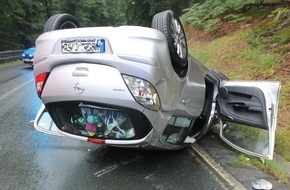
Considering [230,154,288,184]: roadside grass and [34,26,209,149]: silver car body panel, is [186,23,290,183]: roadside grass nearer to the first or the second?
[230,154,288,184]: roadside grass

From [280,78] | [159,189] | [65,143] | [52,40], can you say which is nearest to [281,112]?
[280,78]

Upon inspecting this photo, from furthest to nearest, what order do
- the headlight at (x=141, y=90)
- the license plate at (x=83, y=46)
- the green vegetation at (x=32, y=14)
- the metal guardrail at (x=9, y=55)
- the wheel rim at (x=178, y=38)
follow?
1. the green vegetation at (x=32, y=14)
2. the metal guardrail at (x=9, y=55)
3. the wheel rim at (x=178, y=38)
4. the license plate at (x=83, y=46)
5. the headlight at (x=141, y=90)

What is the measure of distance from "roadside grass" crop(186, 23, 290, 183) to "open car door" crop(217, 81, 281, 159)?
26 cm

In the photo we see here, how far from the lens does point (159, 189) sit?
3807 millimetres

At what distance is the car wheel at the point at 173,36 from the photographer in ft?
12.4

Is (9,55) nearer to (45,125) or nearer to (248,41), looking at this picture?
(248,41)

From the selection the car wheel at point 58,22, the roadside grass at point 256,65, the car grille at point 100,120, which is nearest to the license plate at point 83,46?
the car grille at point 100,120

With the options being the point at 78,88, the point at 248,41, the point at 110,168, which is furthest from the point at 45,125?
the point at 248,41

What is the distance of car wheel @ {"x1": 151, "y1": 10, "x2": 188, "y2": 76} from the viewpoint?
3.77 m

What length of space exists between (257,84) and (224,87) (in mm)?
511

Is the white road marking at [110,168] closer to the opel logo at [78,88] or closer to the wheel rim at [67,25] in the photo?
the opel logo at [78,88]

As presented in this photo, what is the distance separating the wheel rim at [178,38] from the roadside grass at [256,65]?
1.67 metres

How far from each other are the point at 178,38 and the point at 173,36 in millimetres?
228

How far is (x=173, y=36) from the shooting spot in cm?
389
